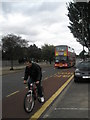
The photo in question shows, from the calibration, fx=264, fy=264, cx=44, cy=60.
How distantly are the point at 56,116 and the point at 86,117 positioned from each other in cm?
85

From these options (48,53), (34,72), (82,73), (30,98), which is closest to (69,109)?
(30,98)

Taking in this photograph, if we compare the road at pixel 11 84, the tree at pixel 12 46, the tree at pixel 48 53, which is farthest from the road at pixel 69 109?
the tree at pixel 48 53

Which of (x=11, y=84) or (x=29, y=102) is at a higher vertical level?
(x=29, y=102)

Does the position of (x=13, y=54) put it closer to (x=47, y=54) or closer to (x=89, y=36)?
(x=89, y=36)

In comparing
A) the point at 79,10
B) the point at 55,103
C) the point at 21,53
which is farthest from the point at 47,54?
the point at 55,103

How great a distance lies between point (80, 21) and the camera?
40469 millimetres

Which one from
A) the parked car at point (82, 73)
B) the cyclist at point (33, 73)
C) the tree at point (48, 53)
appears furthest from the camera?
the tree at point (48, 53)

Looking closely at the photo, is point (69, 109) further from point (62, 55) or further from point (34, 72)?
point (62, 55)

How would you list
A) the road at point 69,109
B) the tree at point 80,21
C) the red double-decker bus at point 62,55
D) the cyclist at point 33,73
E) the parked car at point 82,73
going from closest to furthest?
1. the road at point 69,109
2. the cyclist at point 33,73
3. the parked car at point 82,73
4. the tree at point 80,21
5. the red double-decker bus at point 62,55

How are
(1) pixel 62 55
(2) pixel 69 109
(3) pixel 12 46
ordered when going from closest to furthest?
(2) pixel 69 109 → (1) pixel 62 55 → (3) pixel 12 46

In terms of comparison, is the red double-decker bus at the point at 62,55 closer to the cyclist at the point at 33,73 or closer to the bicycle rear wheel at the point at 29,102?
the cyclist at the point at 33,73

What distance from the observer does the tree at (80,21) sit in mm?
38781

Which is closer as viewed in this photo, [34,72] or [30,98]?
[30,98]

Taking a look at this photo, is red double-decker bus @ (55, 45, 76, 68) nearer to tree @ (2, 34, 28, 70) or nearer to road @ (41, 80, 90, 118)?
tree @ (2, 34, 28, 70)
